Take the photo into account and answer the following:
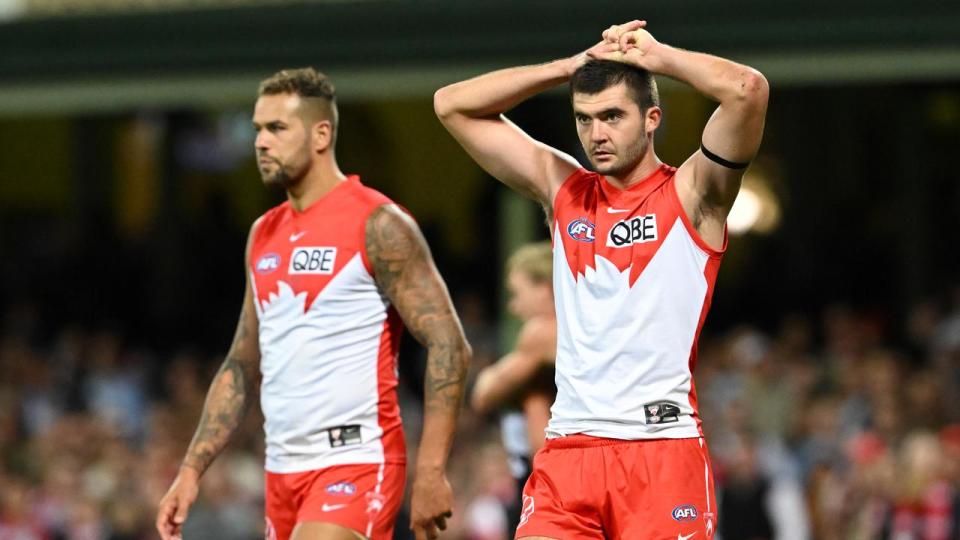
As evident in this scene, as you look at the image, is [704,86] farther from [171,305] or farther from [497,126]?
[171,305]

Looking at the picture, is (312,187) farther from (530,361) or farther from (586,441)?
(586,441)

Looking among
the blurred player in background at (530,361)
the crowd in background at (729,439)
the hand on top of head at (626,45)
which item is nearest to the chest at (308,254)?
the hand on top of head at (626,45)

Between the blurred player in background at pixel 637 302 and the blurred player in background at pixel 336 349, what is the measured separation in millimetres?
751

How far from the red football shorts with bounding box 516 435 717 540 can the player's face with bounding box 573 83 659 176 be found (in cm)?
91

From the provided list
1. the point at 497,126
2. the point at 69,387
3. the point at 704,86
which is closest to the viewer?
the point at 704,86

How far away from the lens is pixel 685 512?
18.7 ft

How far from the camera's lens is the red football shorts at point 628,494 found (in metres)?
5.68

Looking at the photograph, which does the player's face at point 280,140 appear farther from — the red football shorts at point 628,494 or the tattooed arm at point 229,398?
the red football shorts at point 628,494

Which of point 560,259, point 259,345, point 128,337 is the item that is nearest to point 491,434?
point 128,337

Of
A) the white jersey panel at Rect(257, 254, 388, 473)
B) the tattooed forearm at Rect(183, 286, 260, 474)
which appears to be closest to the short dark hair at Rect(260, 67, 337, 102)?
the white jersey panel at Rect(257, 254, 388, 473)

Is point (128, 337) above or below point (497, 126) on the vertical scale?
below

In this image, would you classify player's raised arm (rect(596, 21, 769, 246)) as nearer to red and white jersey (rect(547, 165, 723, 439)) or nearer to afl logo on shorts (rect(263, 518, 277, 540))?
red and white jersey (rect(547, 165, 723, 439))

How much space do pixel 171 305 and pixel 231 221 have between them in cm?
145

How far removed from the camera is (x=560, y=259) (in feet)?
19.7
